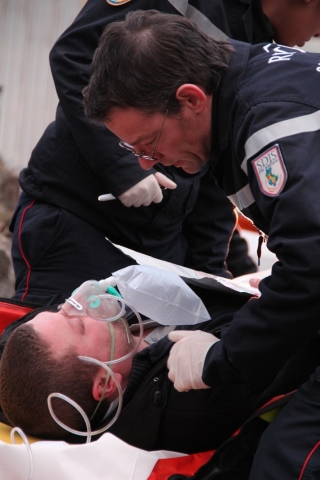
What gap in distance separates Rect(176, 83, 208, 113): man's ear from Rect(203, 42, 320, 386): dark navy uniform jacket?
4 cm

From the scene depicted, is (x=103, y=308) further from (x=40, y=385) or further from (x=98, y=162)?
(x=98, y=162)

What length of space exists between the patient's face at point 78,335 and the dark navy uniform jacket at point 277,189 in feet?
1.75

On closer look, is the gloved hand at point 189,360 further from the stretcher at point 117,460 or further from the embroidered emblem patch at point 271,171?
the embroidered emblem patch at point 271,171

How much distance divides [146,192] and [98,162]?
0.63 feet

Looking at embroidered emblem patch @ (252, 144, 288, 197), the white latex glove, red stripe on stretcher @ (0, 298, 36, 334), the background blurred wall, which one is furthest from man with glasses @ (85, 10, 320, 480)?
the background blurred wall

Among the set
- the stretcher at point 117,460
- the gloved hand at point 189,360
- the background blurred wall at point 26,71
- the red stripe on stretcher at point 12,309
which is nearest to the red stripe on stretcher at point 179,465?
the stretcher at point 117,460

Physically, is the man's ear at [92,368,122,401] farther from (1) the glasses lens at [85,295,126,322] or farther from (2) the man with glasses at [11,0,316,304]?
(2) the man with glasses at [11,0,316,304]

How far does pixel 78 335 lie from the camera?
2211 mm

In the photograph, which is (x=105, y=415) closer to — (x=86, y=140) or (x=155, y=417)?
(x=155, y=417)

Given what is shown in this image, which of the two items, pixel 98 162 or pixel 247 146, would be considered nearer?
pixel 247 146

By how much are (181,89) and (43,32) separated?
5.38 metres

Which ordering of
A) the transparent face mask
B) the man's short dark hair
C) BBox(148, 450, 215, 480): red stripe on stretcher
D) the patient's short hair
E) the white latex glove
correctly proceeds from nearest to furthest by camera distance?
the man's short dark hair, BBox(148, 450, 215, 480): red stripe on stretcher, the patient's short hair, the transparent face mask, the white latex glove

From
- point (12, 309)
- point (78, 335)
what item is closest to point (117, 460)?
point (78, 335)

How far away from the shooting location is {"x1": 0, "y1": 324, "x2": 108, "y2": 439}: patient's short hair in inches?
82.9
